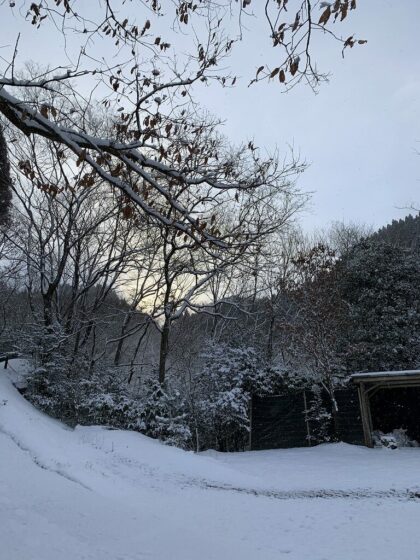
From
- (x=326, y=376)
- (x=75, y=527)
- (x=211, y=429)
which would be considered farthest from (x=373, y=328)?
(x=75, y=527)

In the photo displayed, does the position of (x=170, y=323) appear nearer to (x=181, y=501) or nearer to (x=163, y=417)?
(x=163, y=417)

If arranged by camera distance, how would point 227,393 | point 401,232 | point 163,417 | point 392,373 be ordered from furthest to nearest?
point 401,232 → point 227,393 → point 163,417 → point 392,373

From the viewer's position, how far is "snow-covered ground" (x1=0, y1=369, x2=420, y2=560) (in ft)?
13.7

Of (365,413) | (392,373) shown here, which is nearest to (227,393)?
(365,413)

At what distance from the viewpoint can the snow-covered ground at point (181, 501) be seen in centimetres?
417

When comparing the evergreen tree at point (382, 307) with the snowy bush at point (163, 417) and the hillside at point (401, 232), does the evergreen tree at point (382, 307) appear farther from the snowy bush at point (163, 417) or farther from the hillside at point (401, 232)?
the snowy bush at point (163, 417)

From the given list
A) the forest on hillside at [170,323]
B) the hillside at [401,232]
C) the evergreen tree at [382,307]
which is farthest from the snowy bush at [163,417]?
the hillside at [401,232]

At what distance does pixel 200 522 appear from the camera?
19.0 feet

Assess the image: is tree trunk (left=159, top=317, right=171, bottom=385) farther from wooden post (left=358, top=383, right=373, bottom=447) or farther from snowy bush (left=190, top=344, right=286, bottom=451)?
wooden post (left=358, top=383, right=373, bottom=447)

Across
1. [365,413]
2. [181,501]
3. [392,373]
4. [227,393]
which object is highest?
[392,373]

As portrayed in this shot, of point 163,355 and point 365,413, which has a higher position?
point 163,355

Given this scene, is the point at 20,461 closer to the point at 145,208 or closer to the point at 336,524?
the point at 336,524

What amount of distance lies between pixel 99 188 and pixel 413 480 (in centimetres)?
1262

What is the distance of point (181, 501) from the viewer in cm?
722
